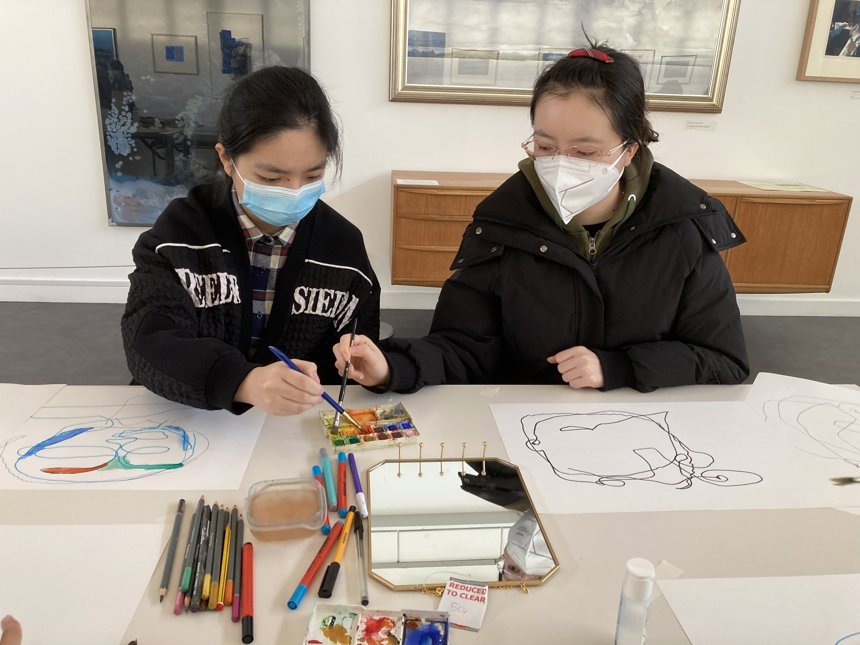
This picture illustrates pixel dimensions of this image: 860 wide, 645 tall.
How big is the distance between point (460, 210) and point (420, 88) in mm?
637

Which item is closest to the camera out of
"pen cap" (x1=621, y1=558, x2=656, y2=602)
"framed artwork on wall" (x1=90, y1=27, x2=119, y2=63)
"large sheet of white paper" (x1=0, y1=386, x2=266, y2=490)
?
"pen cap" (x1=621, y1=558, x2=656, y2=602)

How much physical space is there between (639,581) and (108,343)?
2712 millimetres

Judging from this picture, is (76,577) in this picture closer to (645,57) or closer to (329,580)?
(329,580)

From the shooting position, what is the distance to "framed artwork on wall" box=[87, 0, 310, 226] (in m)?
2.84

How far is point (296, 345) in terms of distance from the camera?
1.29 m

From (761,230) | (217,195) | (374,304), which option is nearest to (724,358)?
(374,304)

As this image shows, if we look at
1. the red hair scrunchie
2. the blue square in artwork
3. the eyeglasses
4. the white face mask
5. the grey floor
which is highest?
the blue square in artwork

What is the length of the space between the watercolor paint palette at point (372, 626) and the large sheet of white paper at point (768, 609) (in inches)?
9.5

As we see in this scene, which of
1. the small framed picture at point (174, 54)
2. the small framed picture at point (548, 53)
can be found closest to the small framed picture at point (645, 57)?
the small framed picture at point (548, 53)

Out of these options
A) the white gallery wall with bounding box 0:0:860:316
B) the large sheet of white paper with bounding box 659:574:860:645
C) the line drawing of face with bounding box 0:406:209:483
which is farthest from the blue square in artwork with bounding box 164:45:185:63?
the large sheet of white paper with bounding box 659:574:860:645

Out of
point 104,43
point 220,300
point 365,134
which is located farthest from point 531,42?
point 220,300

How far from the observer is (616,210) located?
50.0 inches

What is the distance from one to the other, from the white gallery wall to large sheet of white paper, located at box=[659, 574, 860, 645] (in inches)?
106

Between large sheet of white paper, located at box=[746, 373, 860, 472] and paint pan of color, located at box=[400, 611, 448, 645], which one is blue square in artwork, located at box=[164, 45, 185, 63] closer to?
large sheet of white paper, located at box=[746, 373, 860, 472]
